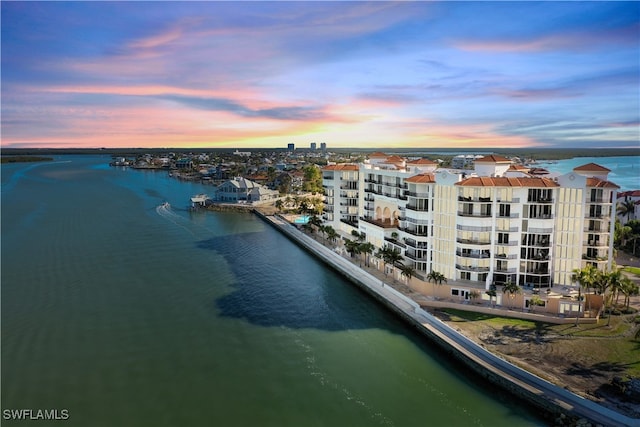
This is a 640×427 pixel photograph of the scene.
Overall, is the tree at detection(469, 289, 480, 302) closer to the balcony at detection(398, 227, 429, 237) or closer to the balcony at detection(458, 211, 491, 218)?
the balcony at detection(458, 211, 491, 218)

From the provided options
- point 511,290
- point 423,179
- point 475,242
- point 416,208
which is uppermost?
point 423,179

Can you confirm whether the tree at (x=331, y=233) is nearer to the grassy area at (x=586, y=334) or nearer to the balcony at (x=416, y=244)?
the balcony at (x=416, y=244)

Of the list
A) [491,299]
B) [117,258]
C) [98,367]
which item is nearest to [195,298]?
[98,367]

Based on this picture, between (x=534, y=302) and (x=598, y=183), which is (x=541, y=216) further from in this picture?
(x=534, y=302)

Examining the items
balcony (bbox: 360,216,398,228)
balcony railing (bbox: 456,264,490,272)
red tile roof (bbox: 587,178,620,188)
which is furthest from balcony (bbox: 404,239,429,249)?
red tile roof (bbox: 587,178,620,188)

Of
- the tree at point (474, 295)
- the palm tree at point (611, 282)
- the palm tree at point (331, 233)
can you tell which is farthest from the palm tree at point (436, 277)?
the palm tree at point (331, 233)

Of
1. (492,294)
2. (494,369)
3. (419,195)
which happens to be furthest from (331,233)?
(494,369)
